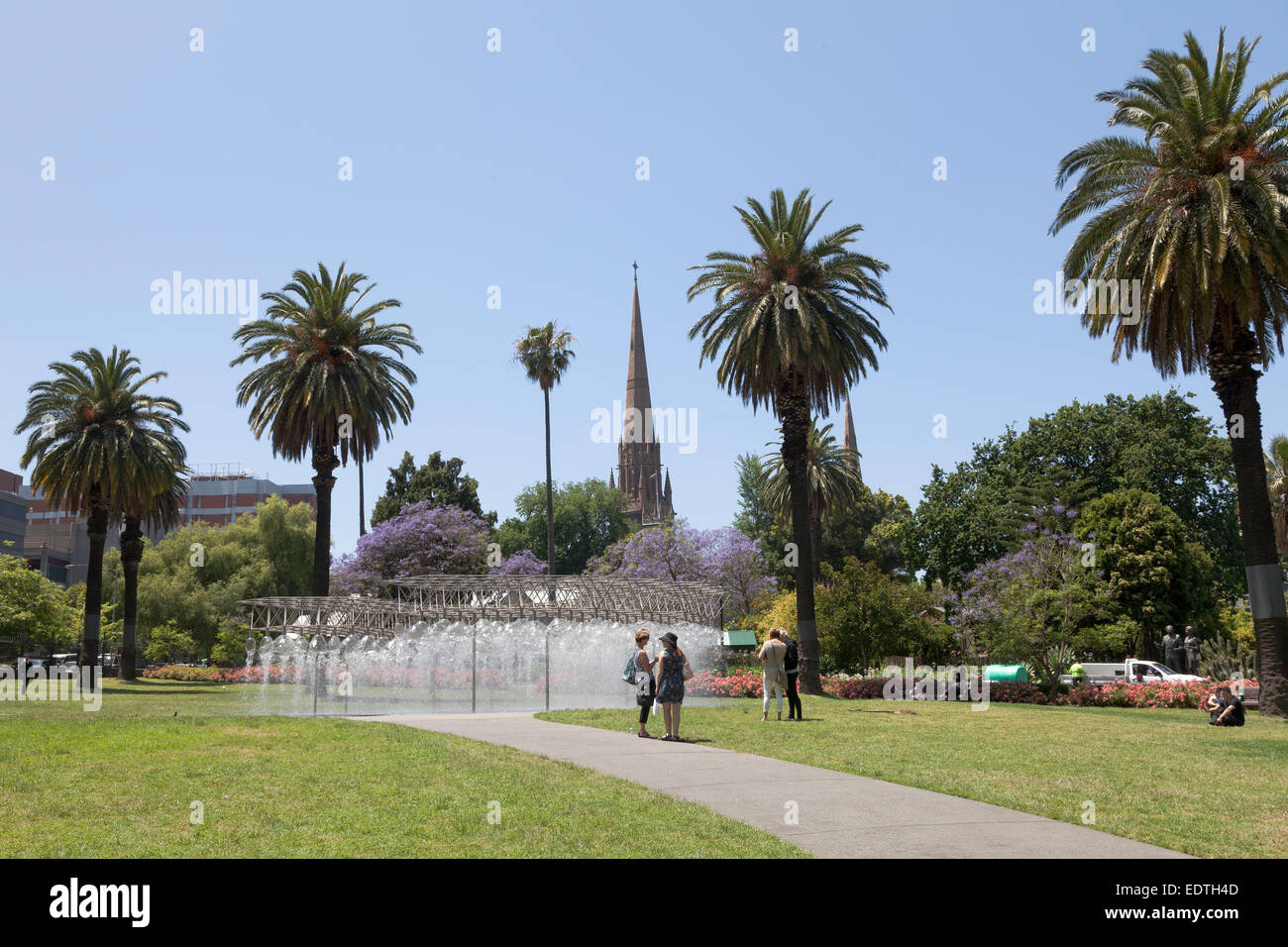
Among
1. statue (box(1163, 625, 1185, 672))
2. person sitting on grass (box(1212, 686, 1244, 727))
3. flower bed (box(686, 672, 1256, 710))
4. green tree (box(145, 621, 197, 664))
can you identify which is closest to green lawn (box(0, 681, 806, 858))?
Answer: flower bed (box(686, 672, 1256, 710))

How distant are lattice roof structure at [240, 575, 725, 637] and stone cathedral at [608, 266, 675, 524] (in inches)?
3210

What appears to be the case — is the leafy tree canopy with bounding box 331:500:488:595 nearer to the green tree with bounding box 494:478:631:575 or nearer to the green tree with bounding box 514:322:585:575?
the green tree with bounding box 514:322:585:575

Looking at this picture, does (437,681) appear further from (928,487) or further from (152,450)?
(928,487)

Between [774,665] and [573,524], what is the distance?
83751 mm

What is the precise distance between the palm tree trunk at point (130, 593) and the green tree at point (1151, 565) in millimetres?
42638

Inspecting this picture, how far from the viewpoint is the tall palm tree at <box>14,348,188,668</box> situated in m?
42.1

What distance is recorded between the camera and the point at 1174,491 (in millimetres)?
52812

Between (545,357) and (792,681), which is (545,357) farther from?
(792,681)

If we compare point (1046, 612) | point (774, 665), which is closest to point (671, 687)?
point (774, 665)

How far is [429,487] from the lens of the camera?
78188mm

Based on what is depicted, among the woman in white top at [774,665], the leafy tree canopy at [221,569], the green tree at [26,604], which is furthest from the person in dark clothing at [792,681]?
the leafy tree canopy at [221,569]

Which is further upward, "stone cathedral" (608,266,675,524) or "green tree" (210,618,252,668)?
"stone cathedral" (608,266,675,524)
